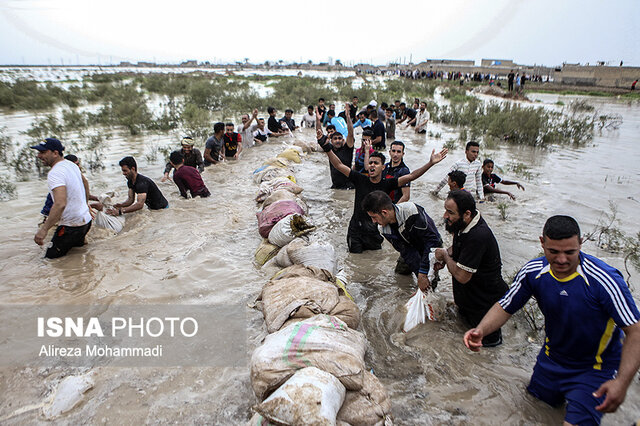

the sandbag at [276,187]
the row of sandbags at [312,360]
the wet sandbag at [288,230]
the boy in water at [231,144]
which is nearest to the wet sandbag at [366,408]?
the row of sandbags at [312,360]

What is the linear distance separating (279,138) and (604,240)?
884 cm

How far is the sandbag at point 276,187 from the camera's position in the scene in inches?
228

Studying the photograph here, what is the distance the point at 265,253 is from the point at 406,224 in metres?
1.74

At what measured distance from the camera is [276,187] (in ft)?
19.5

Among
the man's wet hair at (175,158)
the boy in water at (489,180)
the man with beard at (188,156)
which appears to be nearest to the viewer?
the man's wet hair at (175,158)

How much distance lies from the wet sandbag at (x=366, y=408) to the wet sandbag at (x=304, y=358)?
52mm

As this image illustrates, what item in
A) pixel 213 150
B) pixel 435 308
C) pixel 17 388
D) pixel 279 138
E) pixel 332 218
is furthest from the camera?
pixel 279 138

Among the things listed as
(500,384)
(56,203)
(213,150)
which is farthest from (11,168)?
(500,384)

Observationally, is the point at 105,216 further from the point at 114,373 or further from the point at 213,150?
the point at 213,150

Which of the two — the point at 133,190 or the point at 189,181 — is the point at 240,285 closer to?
the point at 133,190

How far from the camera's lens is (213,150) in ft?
26.9

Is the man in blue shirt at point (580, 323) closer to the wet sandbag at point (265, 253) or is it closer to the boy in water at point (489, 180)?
the wet sandbag at point (265, 253)

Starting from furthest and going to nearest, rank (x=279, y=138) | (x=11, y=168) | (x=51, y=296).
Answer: (x=279, y=138)
(x=11, y=168)
(x=51, y=296)

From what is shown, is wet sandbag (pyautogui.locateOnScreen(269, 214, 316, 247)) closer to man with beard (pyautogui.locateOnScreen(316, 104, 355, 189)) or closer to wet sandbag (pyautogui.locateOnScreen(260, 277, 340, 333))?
wet sandbag (pyautogui.locateOnScreen(260, 277, 340, 333))
